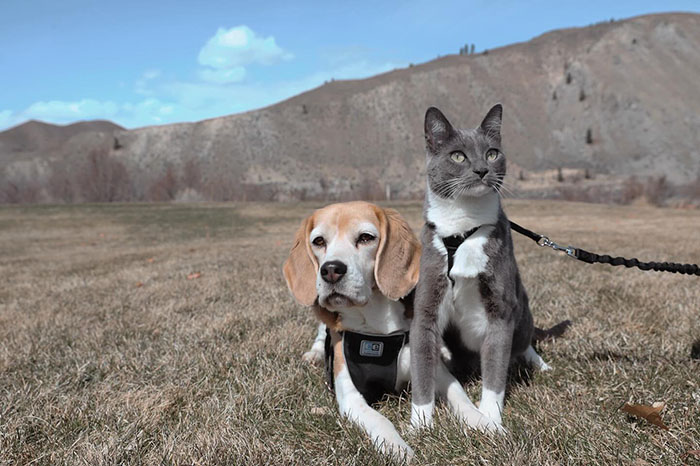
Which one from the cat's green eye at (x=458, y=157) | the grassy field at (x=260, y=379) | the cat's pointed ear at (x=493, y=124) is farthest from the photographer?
the cat's pointed ear at (x=493, y=124)

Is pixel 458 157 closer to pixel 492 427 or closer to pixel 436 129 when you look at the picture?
pixel 436 129

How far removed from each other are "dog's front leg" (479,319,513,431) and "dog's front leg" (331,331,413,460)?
0.55 m

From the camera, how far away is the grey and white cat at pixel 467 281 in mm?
2430

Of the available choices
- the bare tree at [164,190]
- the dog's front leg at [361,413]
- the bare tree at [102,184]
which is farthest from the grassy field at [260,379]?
the bare tree at [102,184]

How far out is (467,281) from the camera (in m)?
2.46

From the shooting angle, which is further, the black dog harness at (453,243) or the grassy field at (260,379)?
the black dog harness at (453,243)

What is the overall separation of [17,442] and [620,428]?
292 centimetres

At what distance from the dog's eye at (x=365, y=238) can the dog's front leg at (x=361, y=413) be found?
0.60 m

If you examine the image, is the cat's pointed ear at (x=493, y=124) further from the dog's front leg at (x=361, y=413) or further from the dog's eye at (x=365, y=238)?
the dog's front leg at (x=361, y=413)

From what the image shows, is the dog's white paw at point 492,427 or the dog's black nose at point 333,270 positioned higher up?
the dog's black nose at point 333,270

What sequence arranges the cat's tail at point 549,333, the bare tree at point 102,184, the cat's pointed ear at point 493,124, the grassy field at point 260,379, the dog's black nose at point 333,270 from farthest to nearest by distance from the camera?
the bare tree at point 102,184 < the cat's tail at point 549,333 < the cat's pointed ear at point 493,124 < the dog's black nose at point 333,270 < the grassy field at point 260,379

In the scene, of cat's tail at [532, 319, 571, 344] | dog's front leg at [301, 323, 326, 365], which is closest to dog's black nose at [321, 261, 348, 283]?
dog's front leg at [301, 323, 326, 365]

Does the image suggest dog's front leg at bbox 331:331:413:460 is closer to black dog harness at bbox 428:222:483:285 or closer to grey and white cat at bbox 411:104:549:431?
grey and white cat at bbox 411:104:549:431

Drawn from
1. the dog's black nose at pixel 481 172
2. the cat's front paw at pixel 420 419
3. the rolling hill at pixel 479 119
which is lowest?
the cat's front paw at pixel 420 419
